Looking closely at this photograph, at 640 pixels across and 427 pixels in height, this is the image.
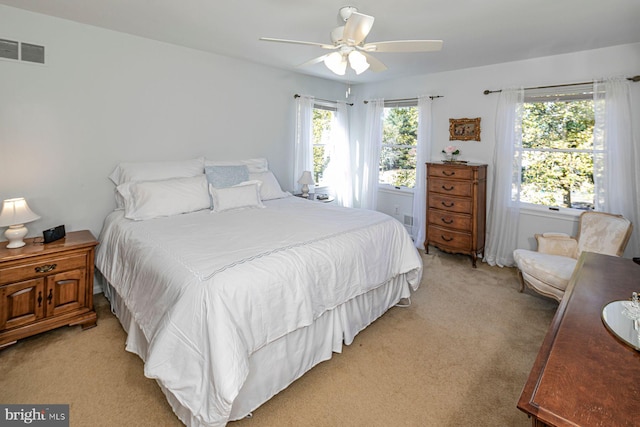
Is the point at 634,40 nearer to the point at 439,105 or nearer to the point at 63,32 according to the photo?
the point at 439,105

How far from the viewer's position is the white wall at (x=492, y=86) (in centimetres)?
312

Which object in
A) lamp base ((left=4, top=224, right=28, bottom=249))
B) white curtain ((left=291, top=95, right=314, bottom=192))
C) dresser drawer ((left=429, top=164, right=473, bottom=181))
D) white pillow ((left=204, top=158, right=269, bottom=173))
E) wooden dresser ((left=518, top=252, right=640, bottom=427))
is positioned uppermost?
white curtain ((left=291, top=95, right=314, bottom=192))

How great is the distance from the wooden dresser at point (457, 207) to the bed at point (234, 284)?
54.7 inches

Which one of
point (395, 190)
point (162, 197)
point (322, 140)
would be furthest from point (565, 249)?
point (162, 197)

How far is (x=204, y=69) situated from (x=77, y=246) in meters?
2.25

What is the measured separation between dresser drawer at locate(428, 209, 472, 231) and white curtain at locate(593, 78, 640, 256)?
126 centimetres

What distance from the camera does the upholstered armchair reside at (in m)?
2.66

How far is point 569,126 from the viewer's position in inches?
136

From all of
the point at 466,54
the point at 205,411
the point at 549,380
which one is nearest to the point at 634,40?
the point at 466,54

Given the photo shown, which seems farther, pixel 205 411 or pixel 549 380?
pixel 205 411

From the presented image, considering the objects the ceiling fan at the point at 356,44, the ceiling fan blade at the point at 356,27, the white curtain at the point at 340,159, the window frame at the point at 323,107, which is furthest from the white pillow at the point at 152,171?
the white curtain at the point at 340,159

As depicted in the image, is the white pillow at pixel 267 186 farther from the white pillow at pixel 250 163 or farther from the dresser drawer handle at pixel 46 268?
the dresser drawer handle at pixel 46 268

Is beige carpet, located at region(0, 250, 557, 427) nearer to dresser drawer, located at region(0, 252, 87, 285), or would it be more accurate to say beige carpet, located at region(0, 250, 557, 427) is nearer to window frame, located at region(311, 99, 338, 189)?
dresser drawer, located at region(0, 252, 87, 285)

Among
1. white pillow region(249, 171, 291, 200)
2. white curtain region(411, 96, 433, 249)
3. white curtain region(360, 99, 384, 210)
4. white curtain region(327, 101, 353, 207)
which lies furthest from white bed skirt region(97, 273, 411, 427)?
white curtain region(327, 101, 353, 207)
